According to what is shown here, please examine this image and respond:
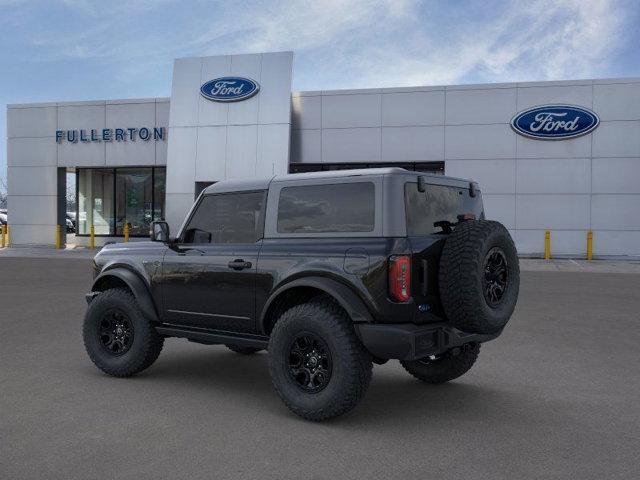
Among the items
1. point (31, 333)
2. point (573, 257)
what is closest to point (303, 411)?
point (31, 333)

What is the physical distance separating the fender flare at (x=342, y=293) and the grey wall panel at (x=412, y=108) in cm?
1994

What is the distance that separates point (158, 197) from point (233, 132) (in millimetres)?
6061

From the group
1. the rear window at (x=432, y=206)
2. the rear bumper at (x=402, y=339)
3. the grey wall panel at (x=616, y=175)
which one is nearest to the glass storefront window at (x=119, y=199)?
the grey wall panel at (x=616, y=175)

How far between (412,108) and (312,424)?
20.5 m

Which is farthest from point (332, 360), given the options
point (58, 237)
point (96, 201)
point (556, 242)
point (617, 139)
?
point (96, 201)

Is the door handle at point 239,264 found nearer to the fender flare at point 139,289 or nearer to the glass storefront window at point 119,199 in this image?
the fender flare at point 139,289

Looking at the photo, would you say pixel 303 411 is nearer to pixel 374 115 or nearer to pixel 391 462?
pixel 391 462

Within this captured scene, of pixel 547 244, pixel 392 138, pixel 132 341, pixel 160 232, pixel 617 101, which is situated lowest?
pixel 132 341

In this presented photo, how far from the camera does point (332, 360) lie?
15.3 ft

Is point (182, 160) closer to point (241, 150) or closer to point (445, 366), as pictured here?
point (241, 150)

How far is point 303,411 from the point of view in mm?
4785

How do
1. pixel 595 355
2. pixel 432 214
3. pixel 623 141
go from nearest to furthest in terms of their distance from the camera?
pixel 432 214
pixel 595 355
pixel 623 141

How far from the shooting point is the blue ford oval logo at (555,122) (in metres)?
22.8

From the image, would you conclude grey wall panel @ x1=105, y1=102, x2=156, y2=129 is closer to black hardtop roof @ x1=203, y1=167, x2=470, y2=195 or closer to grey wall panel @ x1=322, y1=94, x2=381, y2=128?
grey wall panel @ x1=322, y1=94, x2=381, y2=128
